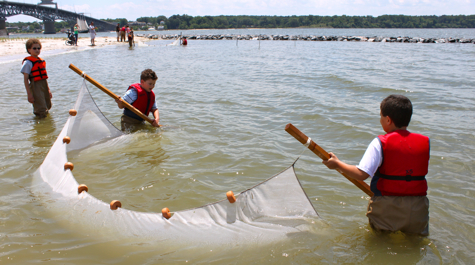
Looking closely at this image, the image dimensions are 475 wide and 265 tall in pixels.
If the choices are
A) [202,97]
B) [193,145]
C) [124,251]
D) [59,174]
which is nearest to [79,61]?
[202,97]

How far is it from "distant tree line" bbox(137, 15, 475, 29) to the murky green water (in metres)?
159

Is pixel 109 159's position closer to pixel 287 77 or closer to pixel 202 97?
pixel 202 97

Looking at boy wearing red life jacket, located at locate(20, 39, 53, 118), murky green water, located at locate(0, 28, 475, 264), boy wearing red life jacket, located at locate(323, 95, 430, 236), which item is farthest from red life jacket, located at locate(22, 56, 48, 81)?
boy wearing red life jacket, located at locate(323, 95, 430, 236)

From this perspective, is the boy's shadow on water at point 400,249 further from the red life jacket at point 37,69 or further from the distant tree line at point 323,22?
the distant tree line at point 323,22

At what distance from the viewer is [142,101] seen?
247 inches

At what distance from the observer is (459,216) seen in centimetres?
388

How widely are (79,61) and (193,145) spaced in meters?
17.0

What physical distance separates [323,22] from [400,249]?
596 feet

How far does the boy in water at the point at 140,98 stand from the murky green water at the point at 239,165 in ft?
1.01

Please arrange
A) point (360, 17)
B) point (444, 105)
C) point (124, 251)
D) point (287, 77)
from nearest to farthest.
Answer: point (124, 251), point (444, 105), point (287, 77), point (360, 17)

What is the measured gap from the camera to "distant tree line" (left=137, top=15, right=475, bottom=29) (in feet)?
482

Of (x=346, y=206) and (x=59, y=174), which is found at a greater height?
(x=59, y=174)

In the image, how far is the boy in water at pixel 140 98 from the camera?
6070 mm

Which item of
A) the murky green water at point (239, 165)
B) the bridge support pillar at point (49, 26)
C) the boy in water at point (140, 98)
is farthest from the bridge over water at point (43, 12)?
the boy in water at point (140, 98)
